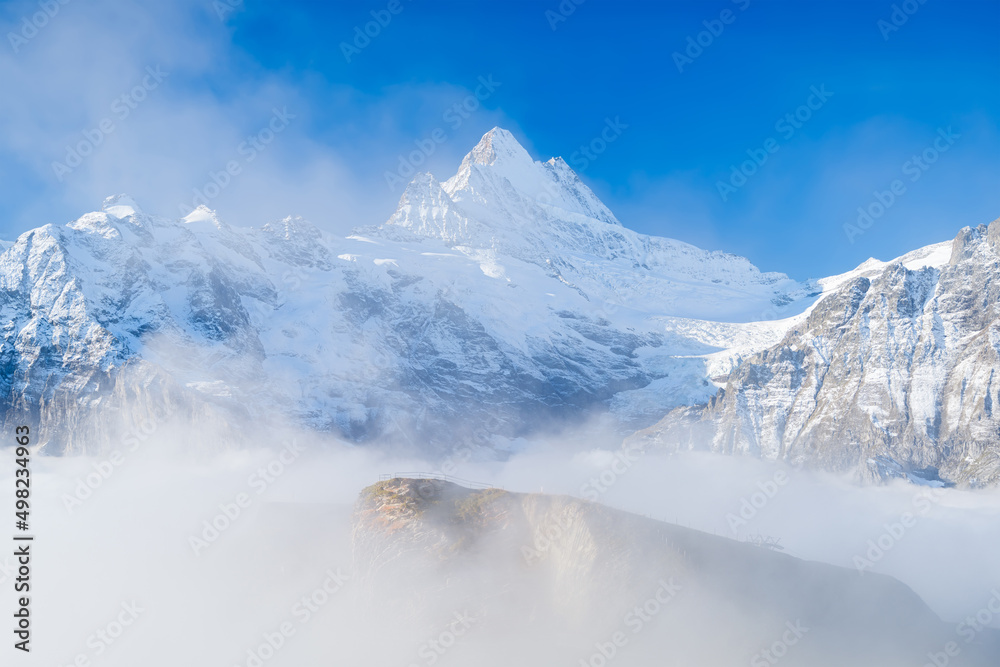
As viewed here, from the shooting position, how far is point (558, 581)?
131750 mm

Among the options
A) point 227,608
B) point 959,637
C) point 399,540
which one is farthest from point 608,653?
point 227,608

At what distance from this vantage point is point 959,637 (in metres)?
169

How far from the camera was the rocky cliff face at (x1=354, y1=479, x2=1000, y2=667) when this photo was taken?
427 feet

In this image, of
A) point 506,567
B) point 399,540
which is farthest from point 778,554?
point 399,540

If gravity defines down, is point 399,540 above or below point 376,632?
above

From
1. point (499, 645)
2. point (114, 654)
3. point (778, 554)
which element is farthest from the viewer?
point (114, 654)

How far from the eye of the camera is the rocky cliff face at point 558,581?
130 metres

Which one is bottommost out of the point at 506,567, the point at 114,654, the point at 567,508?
the point at 114,654

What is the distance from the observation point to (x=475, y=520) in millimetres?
135125

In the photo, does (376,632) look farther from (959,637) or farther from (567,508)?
(959,637)

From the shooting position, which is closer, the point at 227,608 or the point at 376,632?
the point at 376,632

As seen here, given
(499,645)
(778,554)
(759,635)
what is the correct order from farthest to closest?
(778,554)
(759,635)
(499,645)

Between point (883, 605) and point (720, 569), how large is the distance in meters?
36.3

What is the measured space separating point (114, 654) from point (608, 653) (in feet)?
389
